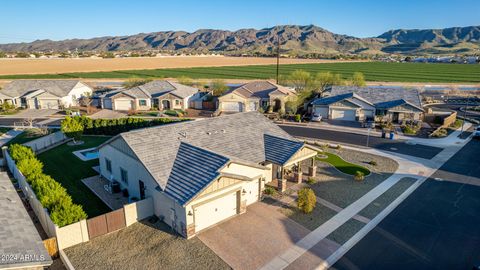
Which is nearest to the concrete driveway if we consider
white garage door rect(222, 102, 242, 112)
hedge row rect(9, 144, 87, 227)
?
hedge row rect(9, 144, 87, 227)

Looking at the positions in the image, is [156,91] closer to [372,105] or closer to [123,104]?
[123,104]

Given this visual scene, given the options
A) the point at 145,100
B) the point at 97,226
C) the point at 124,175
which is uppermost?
the point at 145,100

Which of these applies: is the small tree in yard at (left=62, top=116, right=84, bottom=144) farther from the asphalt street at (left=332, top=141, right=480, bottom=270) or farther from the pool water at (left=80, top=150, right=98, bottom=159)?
the asphalt street at (left=332, top=141, right=480, bottom=270)

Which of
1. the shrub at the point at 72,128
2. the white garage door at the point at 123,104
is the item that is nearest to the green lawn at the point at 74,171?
the shrub at the point at 72,128

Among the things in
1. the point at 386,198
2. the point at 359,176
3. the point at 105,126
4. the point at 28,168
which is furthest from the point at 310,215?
the point at 105,126

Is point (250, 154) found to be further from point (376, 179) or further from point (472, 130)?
point (472, 130)

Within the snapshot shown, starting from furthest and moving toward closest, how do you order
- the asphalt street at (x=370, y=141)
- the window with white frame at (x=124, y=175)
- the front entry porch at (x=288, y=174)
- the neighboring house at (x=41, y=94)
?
the neighboring house at (x=41, y=94) → the asphalt street at (x=370, y=141) → the front entry porch at (x=288, y=174) → the window with white frame at (x=124, y=175)

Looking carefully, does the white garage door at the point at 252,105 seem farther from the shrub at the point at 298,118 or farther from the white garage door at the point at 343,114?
the white garage door at the point at 343,114

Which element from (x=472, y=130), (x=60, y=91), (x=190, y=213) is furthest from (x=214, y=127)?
(x=60, y=91)
